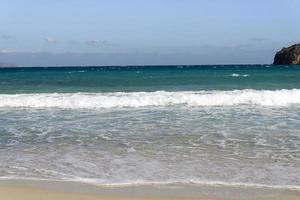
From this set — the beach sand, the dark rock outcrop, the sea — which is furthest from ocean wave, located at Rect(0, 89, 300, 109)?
the dark rock outcrop

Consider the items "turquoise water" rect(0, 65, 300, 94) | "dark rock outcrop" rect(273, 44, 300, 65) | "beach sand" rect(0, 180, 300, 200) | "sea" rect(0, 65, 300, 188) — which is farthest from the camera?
"dark rock outcrop" rect(273, 44, 300, 65)

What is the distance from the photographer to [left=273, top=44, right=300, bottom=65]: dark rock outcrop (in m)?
92.4

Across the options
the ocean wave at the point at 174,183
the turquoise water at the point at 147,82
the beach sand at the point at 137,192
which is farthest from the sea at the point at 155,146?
the turquoise water at the point at 147,82

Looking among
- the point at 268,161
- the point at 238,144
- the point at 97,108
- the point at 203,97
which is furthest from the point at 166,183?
the point at 203,97

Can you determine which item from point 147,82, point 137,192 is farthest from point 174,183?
point 147,82

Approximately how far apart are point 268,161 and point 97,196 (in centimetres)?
296

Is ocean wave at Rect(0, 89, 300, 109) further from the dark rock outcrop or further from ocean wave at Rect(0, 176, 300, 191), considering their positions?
the dark rock outcrop

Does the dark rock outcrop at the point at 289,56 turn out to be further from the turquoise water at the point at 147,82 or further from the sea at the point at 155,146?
the sea at the point at 155,146

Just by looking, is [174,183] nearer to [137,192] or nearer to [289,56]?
[137,192]

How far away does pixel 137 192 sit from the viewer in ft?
19.0

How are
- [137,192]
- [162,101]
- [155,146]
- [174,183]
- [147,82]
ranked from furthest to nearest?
1. [147,82]
2. [162,101]
3. [155,146]
4. [174,183]
5. [137,192]

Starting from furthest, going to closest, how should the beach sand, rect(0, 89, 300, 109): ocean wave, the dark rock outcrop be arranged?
the dark rock outcrop
rect(0, 89, 300, 109): ocean wave
the beach sand

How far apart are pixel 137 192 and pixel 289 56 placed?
9320 cm

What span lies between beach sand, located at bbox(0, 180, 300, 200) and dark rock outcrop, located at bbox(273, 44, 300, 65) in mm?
89444
